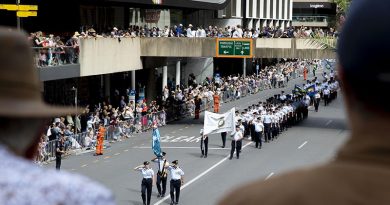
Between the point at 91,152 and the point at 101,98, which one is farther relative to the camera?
the point at 101,98

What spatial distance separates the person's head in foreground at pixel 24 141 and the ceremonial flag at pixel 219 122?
29007 mm

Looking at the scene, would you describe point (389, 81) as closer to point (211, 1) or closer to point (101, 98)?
point (101, 98)

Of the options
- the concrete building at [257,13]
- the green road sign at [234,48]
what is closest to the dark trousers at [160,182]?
the green road sign at [234,48]

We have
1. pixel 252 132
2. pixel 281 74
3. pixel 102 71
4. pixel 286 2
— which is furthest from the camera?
pixel 286 2

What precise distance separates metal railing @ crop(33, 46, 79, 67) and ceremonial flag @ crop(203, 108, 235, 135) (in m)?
6.43

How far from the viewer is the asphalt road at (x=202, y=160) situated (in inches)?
950

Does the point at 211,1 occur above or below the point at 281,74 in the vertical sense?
above

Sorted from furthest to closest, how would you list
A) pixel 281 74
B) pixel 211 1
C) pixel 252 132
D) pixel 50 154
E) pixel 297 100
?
pixel 281 74
pixel 211 1
pixel 297 100
pixel 252 132
pixel 50 154

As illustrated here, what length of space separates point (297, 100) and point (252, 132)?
11.2 metres

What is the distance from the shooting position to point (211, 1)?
6206cm

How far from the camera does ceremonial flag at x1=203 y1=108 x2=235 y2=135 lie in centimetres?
3156

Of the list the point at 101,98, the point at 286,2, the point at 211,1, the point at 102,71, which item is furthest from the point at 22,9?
the point at 286,2

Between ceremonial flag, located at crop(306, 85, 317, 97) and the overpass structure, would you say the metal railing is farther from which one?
ceremonial flag, located at crop(306, 85, 317, 97)

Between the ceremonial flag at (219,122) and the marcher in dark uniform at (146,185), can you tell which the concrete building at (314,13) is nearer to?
the ceremonial flag at (219,122)
